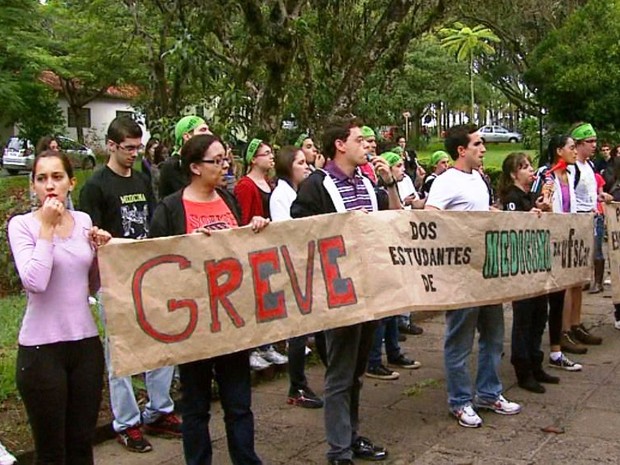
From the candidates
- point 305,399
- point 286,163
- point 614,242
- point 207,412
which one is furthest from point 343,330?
point 614,242

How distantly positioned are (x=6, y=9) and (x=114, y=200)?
46.0 feet

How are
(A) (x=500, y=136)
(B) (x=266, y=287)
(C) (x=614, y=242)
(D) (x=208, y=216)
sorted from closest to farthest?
(D) (x=208, y=216) → (B) (x=266, y=287) → (C) (x=614, y=242) → (A) (x=500, y=136)

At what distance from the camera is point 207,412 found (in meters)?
4.18

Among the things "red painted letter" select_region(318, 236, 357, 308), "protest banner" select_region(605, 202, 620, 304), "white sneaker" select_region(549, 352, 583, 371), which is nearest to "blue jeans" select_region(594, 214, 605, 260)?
"protest banner" select_region(605, 202, 620, 304)

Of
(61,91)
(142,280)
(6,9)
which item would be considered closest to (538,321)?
(142,280)

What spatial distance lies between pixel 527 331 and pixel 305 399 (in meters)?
1.69

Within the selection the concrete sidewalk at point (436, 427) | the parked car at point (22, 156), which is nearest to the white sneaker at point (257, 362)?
the concrete sidewalk at point (436, 427)

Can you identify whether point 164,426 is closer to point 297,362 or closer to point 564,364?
point 297,362

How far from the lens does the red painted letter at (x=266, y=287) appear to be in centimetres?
444

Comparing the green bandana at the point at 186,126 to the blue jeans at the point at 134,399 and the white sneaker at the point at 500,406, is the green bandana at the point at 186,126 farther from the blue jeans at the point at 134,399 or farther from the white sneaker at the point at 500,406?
the white sneaker at the point at 500,406

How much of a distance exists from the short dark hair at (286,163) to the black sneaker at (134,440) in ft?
7.02

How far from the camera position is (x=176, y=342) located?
162 inches

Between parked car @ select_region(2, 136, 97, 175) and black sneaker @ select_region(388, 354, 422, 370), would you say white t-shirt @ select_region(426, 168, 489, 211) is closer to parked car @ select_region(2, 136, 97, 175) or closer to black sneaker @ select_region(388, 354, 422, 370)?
black sneaker @ select_region(388, 354, 422, 370)

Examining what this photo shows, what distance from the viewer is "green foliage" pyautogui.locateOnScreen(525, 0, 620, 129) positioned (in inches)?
618
